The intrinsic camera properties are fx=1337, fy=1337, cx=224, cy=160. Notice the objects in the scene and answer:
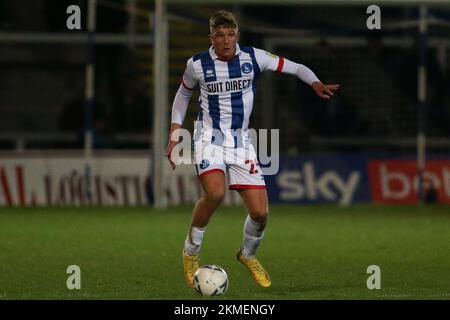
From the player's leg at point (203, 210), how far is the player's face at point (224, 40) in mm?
883

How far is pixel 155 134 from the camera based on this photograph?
1866cm

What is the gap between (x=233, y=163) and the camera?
10117 millimetres

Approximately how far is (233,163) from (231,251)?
302 cm

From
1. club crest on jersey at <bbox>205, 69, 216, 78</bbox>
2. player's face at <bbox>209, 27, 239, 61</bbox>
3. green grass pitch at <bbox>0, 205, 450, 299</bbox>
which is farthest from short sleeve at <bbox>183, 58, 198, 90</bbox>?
green grass pitch at <bbox>0, 205, 450, 299</bbox>

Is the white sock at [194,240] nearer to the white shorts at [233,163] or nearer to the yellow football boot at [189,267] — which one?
the yellow football boot at [189,267]

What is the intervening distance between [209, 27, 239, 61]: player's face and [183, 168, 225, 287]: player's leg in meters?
0.88

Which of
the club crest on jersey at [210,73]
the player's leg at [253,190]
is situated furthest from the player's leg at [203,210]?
the club crest on jersey at [210,73]

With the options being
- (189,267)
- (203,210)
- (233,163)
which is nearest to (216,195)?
(203,210)

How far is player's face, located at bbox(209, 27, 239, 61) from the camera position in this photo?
9883mm

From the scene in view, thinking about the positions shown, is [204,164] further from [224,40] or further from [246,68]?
[224,40]

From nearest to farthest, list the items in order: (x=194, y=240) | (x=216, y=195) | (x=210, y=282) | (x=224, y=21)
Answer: (x=210, y=282) < (x=224, y=21) < (x=216, y=195) < (x=194, y=240)

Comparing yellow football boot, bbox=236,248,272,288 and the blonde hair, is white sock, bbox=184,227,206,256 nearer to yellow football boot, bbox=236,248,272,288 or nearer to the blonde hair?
yellow football boot, bbox=236,248,272,288

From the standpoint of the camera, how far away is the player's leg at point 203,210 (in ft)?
32.6
